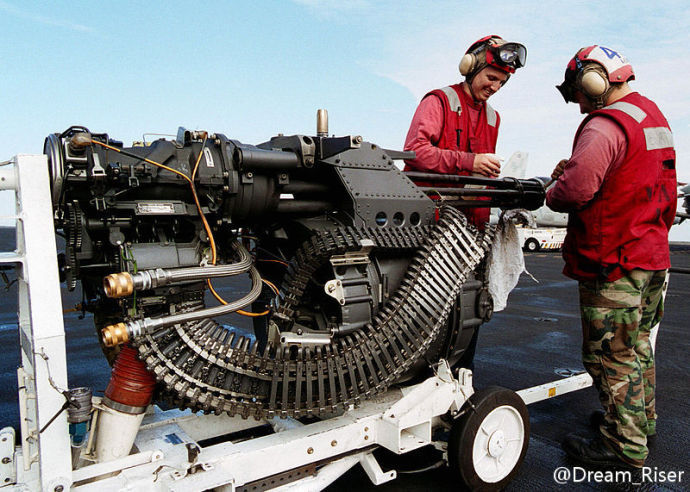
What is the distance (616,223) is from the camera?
387 centimetres

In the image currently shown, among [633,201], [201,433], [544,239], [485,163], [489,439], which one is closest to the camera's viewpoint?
[201,433]

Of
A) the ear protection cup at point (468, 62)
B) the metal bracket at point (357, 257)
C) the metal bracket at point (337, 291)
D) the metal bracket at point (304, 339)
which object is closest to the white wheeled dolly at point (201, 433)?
the metal bracket at point (304, 339)

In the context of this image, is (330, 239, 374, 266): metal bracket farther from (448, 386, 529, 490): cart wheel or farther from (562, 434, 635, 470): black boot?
(562, 434, 635, 470): black boot

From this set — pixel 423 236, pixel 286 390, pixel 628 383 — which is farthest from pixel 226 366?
pixel 628 383

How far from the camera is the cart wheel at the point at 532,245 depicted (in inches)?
1081

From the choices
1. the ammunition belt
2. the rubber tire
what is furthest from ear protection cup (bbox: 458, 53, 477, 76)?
the rubber tire

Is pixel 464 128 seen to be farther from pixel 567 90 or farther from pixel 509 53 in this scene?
pixel 567 90

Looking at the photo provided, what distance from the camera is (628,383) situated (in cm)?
392

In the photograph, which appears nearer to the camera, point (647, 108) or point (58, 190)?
point (58, 190)

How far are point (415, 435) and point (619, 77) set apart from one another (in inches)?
117

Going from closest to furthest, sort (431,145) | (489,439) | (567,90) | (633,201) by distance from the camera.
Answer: (489,439) → (633,201) → (431,145) → (567,90)

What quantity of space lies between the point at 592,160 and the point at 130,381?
10.7 feet

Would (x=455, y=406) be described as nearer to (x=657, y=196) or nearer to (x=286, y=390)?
(x=286, y=390)

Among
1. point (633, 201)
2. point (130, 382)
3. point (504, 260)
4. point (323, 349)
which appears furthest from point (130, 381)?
point (633, 201)
